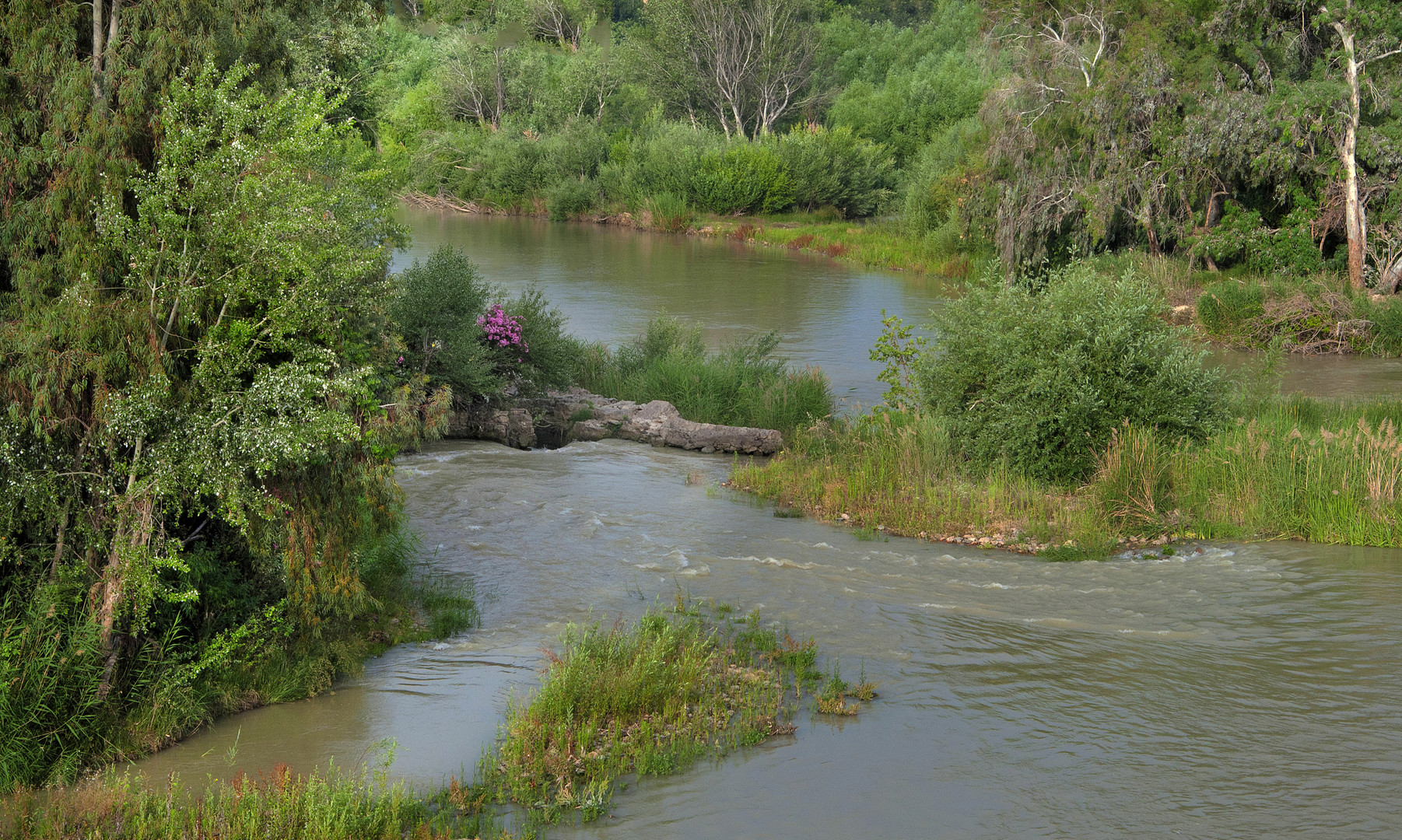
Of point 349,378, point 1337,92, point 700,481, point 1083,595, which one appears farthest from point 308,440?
point 1337,92

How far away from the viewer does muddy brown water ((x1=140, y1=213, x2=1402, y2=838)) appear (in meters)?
5.86

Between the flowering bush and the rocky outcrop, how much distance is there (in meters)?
0.90

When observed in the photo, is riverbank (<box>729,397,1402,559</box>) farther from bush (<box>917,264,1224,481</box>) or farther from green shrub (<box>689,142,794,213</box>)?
green shrub (<box>689,142,794,213</box>)

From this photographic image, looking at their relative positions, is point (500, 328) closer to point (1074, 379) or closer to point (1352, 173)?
point (1074, 379)

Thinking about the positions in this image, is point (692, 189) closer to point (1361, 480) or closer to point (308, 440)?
point (1361, 480)

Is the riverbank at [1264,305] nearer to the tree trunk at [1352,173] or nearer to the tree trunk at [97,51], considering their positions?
the tree trunk at [1352,173]

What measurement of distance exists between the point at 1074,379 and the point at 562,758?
752 centimetres

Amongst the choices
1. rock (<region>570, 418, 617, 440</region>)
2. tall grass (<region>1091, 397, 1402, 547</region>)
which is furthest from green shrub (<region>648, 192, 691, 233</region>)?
tall grass (<region>1091, 397, 1402, 547</region>)

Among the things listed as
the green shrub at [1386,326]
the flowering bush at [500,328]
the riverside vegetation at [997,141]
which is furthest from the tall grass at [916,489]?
the green shrub at [1386,326]

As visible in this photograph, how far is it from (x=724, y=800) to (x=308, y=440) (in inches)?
118

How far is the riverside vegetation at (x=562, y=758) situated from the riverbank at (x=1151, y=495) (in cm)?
375

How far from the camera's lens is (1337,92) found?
928 inches

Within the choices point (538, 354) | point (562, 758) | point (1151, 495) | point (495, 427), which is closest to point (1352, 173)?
point (1151, 495)

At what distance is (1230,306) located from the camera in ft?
78.9
